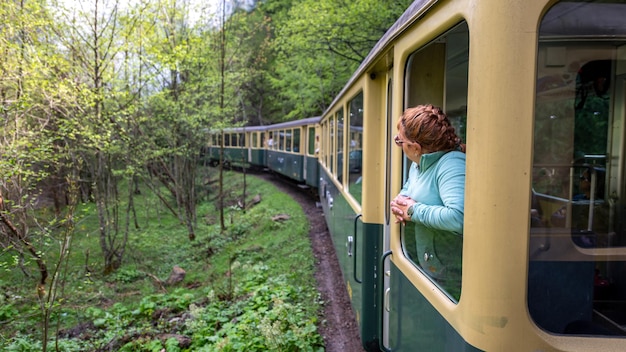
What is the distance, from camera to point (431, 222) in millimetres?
1619

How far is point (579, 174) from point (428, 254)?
666mm

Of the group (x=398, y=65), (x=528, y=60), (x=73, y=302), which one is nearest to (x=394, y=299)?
(x=398, y=65)

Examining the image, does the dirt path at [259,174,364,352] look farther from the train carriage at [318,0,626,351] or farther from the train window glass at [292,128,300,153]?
the train window glass at [292,128,300,153]

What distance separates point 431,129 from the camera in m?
1.75

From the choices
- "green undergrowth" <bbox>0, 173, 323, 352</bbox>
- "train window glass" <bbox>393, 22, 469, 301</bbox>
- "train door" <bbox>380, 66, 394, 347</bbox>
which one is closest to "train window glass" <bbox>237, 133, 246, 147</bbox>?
"green undergrowth" <bbox>0, 173, 323, 352</bbox>

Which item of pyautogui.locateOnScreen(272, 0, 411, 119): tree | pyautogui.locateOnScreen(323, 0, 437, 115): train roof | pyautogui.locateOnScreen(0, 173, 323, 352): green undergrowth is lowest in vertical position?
pyautogui.locateOnScreen(0, 173, 323, 352): green undergrowth

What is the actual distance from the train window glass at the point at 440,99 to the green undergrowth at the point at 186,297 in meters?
2.53

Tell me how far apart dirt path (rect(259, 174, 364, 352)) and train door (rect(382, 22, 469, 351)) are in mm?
2081

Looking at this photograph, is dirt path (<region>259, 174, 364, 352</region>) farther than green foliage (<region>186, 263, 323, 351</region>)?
Yes

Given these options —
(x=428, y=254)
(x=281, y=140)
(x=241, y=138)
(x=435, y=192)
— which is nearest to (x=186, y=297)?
(x=428, y=254)

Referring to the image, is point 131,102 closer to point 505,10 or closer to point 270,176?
point 505,10

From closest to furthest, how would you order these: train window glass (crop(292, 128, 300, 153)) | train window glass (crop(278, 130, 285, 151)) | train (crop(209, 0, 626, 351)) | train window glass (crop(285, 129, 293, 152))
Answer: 1. train (crop(209, 0, 626, 351))
2. train window glass (crop(292, 128, 300, 153))
3. train window glass (crop(285, 129, 293, 152))
4. train window glass (crop(278, 130, 285, 151))

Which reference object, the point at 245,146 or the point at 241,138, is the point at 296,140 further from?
the point at 241,138

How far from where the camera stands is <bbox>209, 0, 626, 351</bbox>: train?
4.03 feet
